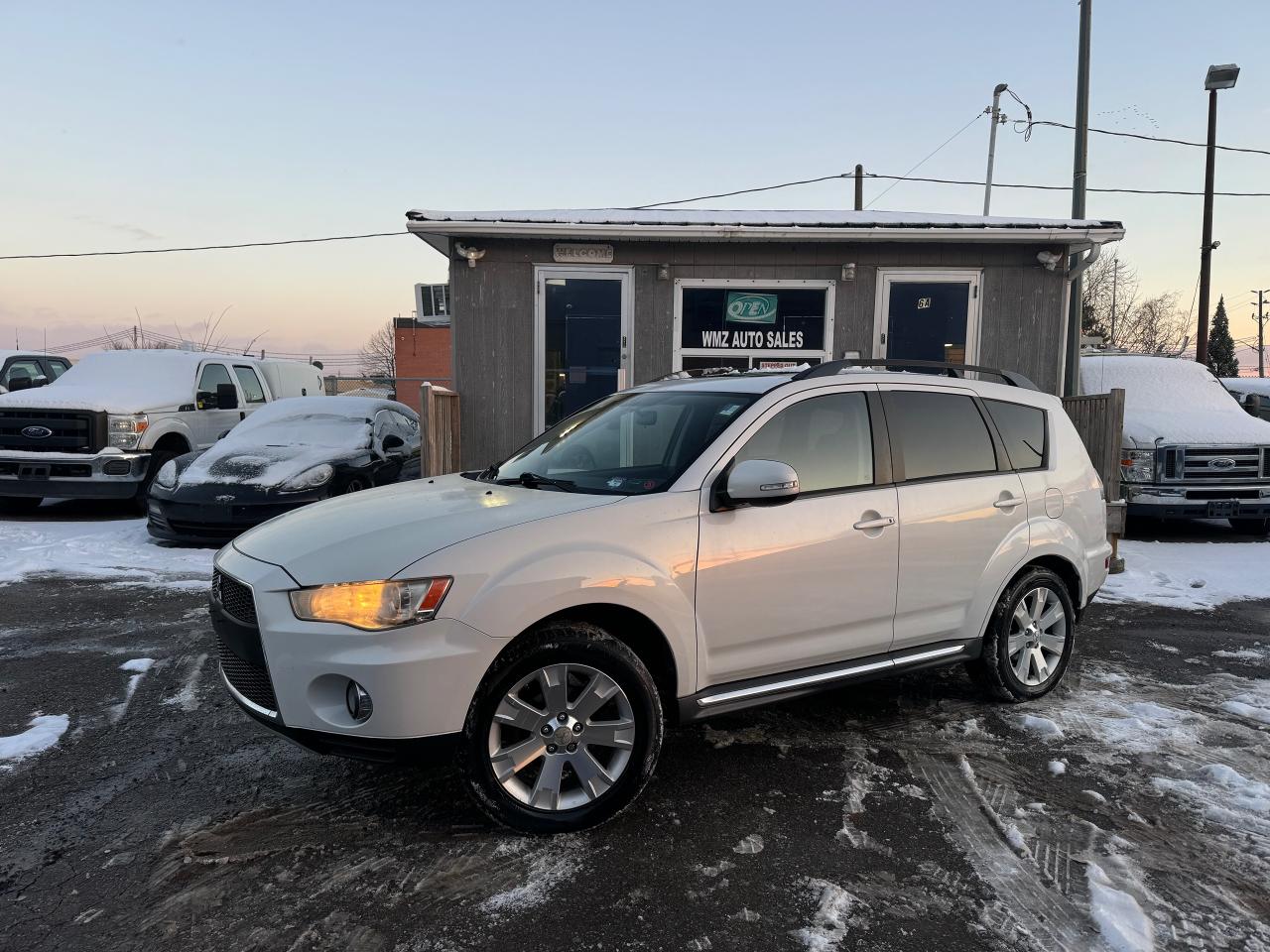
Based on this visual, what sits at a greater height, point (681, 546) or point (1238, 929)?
point (681, 546)

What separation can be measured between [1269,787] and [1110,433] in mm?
5339

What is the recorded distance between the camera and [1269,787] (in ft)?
11.5

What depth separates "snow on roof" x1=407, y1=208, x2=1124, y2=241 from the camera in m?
8.81

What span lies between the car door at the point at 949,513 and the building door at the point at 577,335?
560cm

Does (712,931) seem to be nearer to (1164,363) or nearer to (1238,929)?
(1238,929)

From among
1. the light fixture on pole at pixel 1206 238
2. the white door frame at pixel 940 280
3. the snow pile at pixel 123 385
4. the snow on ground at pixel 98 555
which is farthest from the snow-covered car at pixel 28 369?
the light fixture on pole at pixel 1206 238

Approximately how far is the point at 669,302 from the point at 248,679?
7.11 metres

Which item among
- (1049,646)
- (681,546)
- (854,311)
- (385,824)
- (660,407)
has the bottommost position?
(385,824)

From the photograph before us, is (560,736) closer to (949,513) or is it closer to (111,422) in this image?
(949,513)

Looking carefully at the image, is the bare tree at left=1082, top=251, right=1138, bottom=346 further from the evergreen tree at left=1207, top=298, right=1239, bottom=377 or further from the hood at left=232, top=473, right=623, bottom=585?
the hood at left=232, top=473, right=623, bottom=585

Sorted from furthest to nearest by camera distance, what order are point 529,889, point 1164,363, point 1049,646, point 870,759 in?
point 1164,363, point 1049,646, point 870,759, point 529,889

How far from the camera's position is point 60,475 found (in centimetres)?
989

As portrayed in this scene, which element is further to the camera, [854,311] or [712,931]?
[854,311]

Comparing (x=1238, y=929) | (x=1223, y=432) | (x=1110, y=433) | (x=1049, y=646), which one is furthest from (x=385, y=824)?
(x=1223, y=432)
